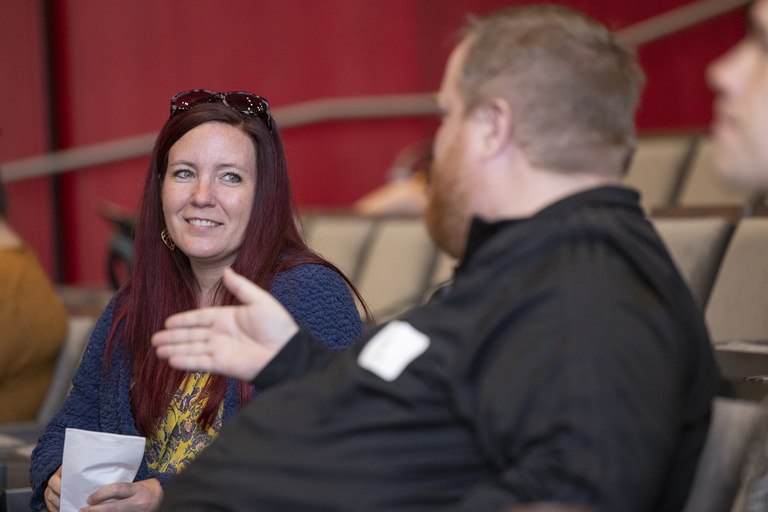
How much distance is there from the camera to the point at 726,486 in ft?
3.01

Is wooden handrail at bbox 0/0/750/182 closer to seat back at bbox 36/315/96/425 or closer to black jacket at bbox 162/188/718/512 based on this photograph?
seat back at bbox 36/315/96/425

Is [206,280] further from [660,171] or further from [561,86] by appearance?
[660,171]

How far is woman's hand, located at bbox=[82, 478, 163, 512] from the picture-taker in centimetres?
125

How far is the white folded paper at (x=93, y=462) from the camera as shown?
4.05ft

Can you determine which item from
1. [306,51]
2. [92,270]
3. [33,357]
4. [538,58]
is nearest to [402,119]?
[306,51]

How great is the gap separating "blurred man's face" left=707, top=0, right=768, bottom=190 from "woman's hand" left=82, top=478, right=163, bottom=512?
897mm

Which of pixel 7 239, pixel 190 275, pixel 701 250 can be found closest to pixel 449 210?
pixel 190 275

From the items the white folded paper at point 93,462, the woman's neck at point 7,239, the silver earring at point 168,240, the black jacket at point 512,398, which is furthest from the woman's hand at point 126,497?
the woman's neck at point 7,239

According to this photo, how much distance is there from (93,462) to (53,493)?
0.58 ft

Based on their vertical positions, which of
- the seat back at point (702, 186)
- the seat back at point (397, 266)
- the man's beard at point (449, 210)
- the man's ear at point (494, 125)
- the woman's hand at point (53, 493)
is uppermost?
the man's ear at point (494, 125)

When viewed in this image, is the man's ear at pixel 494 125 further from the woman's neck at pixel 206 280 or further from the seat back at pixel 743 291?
the seat back at pixel 743 291

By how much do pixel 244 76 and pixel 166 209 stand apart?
152 inches

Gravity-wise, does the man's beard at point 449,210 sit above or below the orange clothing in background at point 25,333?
above

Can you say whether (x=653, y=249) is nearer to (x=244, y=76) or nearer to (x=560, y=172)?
(x=560, y=172)
